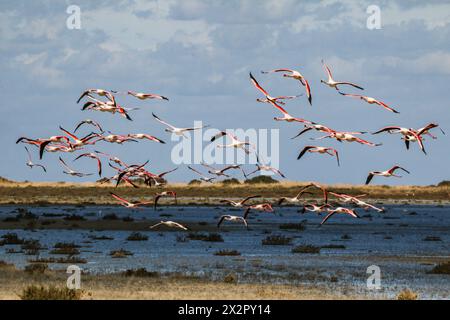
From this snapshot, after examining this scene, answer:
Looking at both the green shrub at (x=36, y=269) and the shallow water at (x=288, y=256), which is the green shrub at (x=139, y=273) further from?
the green shrub at (x=36, y=269)

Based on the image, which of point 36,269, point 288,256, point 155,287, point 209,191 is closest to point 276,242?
point 288,256

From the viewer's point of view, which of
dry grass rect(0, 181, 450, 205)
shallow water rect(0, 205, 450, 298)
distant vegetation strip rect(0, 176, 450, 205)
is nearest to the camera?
shallow water rect(0, 205, 450, 298)

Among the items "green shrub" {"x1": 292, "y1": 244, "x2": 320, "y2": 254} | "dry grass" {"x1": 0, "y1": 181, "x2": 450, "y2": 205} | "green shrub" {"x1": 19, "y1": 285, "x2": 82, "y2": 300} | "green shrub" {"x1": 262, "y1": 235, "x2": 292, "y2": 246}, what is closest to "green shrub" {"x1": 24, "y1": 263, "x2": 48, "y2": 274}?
"green shrub" {"x1": 19, "y1": 285, "x2": 82, "y2": 300}

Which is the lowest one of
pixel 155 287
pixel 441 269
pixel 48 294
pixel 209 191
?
pixel 209 191

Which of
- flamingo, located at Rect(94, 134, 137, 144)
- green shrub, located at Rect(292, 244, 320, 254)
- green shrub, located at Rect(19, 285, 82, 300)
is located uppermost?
flamingo, located at Rect(94, 134, 137, 144)

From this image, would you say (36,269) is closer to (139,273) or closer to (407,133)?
(139,273)

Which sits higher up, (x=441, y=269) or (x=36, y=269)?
(x=36, y=269)

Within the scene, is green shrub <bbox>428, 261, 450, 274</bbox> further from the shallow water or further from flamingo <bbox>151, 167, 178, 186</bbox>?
flamingo <bbox>151, 167, 178, 186</bbox>

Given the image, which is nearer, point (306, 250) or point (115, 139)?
point (115, 139)

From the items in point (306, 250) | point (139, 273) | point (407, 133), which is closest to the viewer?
point (407, 133)

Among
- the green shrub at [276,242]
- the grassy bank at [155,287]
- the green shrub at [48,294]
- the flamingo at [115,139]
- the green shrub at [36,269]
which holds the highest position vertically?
the flamingo at [115,139]

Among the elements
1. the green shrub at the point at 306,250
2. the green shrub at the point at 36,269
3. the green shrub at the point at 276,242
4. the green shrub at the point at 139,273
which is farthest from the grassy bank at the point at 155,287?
the green shrub at the point at 276,242

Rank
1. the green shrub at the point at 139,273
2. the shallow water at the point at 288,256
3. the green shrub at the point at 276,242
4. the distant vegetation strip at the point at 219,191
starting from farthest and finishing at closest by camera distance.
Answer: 1. the distant vegetation strip at the point at 219,191
2. the green shrub at the point at 276,242
3. the shallow water at the point at 288,256
4. the green shrub at the point at 139,273
